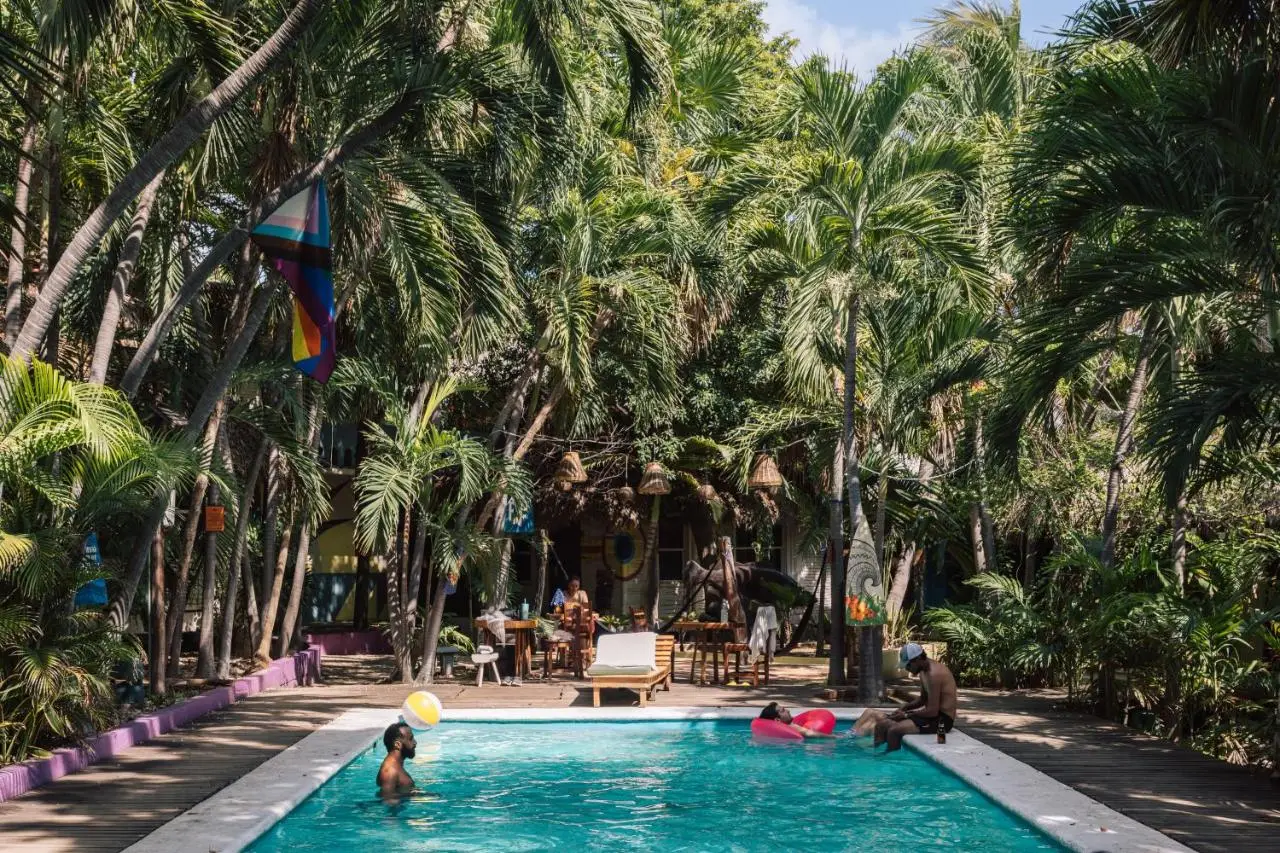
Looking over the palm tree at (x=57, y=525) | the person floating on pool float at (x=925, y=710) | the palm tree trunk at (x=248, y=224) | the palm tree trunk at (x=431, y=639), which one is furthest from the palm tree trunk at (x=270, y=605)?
the person floating on pool float at (x=925, y=710)

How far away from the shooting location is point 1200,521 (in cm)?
1520

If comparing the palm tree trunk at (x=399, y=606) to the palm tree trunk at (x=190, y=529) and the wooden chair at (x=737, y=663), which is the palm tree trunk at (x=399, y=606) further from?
the wooden chair at (x=737, y=663)

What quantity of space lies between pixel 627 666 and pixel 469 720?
80.8 inches

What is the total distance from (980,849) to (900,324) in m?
7.58

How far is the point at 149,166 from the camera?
355 inches

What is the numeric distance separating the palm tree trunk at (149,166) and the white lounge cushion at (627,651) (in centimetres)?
749

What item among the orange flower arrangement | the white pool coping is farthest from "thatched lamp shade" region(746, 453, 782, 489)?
the white pool coping

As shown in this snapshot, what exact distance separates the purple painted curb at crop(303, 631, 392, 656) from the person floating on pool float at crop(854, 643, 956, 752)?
11636mm

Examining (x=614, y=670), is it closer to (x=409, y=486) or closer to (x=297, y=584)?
(x=409, y=486)

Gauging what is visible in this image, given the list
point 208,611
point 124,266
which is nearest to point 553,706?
point 208,611

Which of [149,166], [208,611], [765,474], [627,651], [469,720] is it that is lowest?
[469,720]

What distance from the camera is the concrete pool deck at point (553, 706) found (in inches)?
303

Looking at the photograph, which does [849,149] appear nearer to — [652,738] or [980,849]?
[652,738]

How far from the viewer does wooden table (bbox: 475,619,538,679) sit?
16.6 metres
